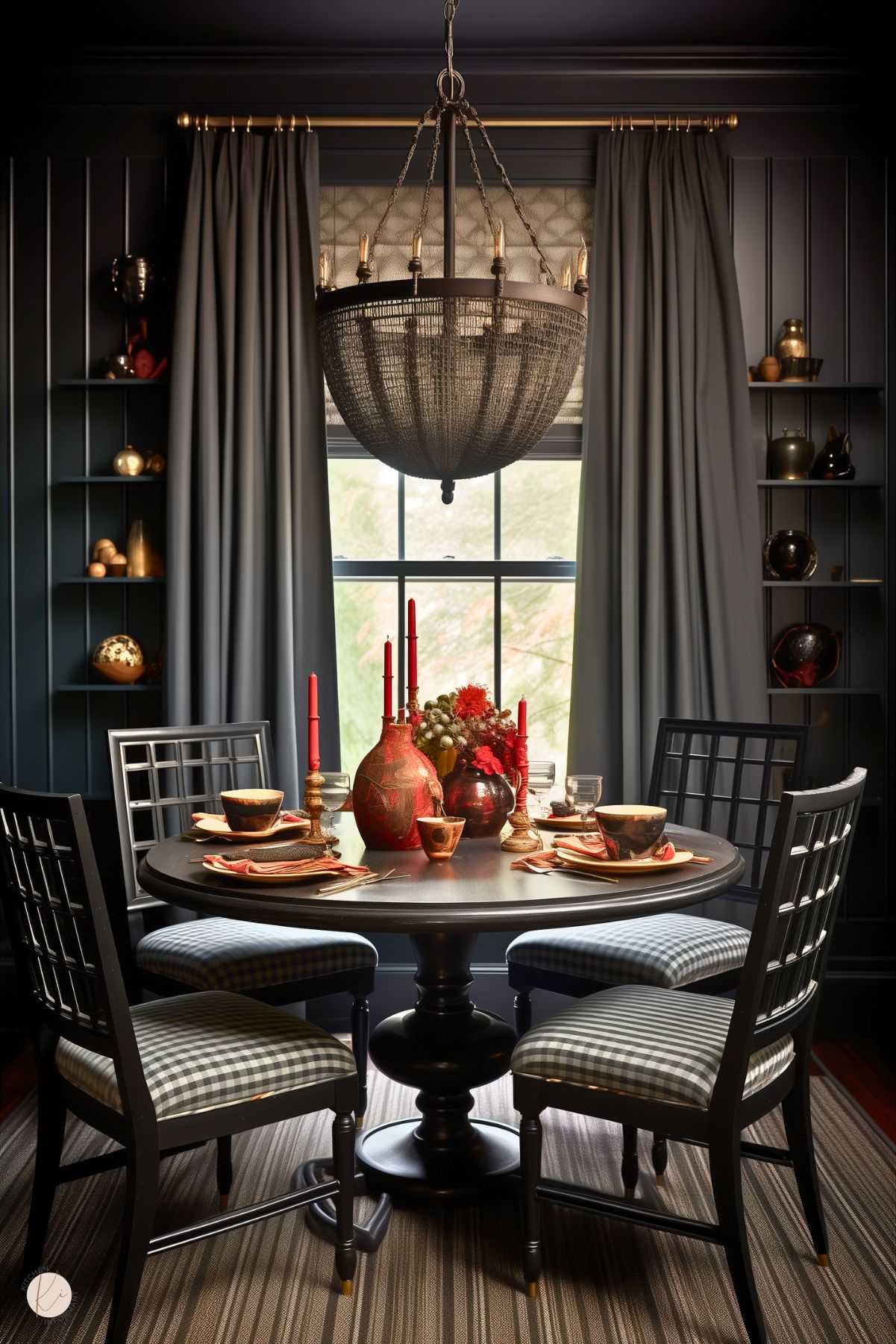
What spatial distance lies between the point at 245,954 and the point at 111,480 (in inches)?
69.4

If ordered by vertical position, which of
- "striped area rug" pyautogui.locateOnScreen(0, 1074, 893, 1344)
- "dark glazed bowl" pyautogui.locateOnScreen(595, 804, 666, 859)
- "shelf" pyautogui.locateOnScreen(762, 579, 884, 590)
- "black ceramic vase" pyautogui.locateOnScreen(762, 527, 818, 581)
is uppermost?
"black ceramic vase" pyautogui.locateOnScreen(762, 527, 818, 581)

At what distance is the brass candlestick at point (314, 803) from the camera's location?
2.25 metres

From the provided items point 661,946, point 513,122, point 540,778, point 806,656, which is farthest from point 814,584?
point 513,122

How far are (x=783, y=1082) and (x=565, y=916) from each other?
1.78ft

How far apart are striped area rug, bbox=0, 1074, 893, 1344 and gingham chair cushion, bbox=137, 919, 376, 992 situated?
454mm

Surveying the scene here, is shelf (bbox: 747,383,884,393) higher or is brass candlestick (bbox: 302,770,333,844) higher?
shelf (bbox: 747,383,884,393)

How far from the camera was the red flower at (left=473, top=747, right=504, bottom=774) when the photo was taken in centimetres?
233

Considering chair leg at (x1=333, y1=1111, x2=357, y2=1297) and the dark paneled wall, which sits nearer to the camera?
chair leg at (x1=333, y1=1111, x2=357, y2=1297)

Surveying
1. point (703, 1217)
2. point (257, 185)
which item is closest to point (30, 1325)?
point (703, 1217)

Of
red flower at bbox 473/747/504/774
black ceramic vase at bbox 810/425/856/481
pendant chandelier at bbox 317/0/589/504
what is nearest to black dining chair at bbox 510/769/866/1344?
red flower at bbox 473/747/504/774

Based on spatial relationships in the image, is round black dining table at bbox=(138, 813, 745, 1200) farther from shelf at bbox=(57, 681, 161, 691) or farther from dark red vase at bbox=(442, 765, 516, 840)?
shelf at bbox=(57, 681, 161, 691)

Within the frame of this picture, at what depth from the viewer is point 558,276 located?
3.59 meters

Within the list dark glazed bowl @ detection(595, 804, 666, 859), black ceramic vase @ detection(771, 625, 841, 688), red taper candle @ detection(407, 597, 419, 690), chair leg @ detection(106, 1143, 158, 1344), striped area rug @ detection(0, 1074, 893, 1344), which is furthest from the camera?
black ceramic vase @ detection(771, 625, 841, 688)

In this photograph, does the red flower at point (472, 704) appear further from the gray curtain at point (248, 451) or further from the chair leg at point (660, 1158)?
the gray curtain at point (248, 451)
